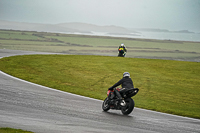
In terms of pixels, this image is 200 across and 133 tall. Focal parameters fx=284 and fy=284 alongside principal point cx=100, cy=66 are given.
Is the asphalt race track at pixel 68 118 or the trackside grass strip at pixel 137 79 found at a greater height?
the trackside grass strip at pixel 137 79

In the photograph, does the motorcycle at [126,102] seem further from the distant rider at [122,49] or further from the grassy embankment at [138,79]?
the distant rider at [122,49]

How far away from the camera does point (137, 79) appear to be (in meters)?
21.7

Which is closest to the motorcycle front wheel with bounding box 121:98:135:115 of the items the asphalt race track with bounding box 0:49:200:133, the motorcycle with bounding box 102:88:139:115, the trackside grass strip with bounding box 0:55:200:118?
the motorcycle with bounding box 102:88:139:115

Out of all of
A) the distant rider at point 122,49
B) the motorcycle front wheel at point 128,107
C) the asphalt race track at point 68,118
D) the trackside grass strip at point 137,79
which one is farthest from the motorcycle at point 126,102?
the distant rider at point 122,49

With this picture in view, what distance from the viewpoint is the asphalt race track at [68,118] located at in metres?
7.98

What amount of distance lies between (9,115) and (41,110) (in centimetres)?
147

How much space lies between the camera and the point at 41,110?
10.0m

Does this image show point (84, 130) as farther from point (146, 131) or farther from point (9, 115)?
point (9, 115)

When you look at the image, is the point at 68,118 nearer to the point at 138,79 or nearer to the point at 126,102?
the point at 126,102

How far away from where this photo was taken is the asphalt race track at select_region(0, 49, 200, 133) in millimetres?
7984

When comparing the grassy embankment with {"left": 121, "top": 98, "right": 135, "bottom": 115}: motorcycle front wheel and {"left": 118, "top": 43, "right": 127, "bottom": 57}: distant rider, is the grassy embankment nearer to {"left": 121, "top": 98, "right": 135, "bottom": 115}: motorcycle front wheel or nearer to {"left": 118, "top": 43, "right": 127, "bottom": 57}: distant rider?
{"left": 121, "top": 98, "right": 135, "bottom": 115}: motorcycle front wheel

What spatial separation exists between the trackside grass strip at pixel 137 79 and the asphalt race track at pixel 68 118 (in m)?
3.06

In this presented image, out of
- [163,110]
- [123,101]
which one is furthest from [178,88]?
[123,101]

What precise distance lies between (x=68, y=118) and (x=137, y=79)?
43.2 feet
